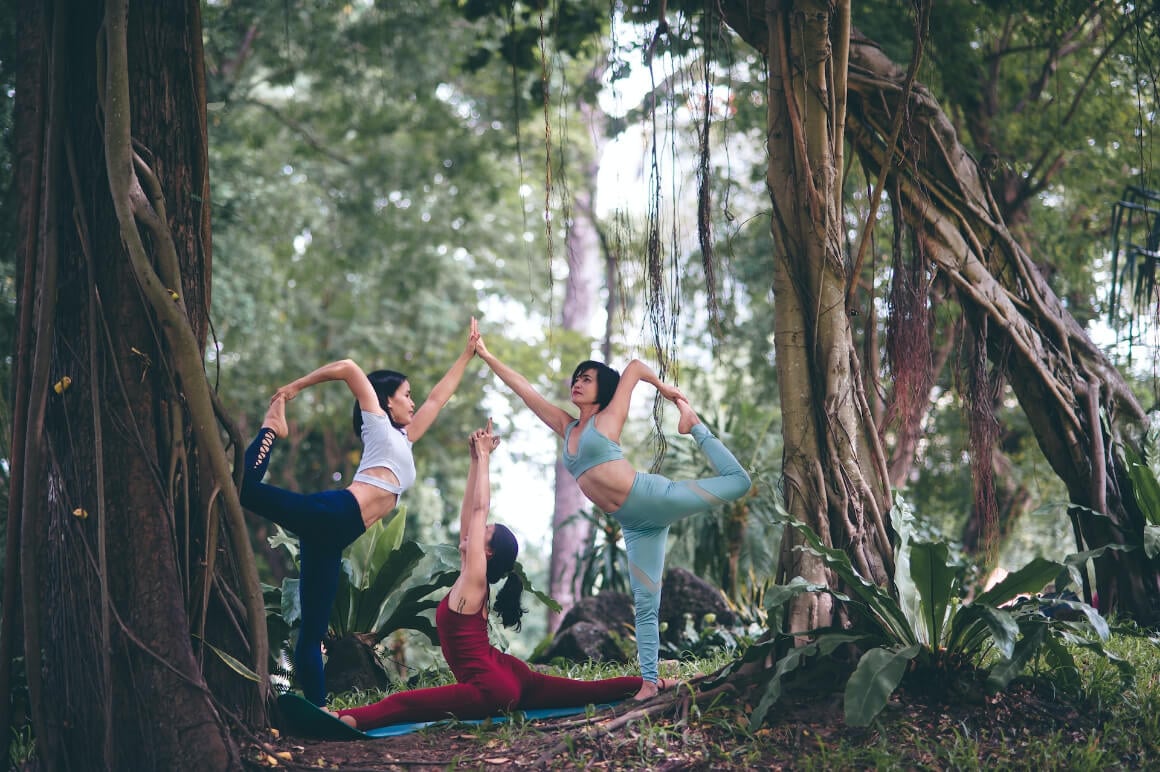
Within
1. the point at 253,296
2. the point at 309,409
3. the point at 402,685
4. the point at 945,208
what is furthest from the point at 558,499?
the point at 945,208

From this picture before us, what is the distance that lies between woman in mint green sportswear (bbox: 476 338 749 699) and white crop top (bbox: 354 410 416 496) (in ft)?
2.61

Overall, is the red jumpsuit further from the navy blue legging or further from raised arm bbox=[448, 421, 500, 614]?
the navy blue legging

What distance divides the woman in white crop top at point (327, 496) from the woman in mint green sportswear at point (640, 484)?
34.2 inches

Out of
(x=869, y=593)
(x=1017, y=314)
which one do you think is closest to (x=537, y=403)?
(x=869, y=593)

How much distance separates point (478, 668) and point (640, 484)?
110 cm

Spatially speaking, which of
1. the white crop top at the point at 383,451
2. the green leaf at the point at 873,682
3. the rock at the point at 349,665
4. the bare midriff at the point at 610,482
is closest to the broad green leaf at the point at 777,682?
the green leaf at the point at 873,682

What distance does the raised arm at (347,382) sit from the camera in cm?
459

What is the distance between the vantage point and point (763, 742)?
4.00m

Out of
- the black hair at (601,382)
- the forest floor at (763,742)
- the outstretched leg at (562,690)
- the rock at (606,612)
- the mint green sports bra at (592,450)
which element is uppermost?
the black hair at (601,382)

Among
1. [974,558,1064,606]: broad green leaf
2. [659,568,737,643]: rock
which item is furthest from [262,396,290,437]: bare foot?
[659,568,737,643]: rock

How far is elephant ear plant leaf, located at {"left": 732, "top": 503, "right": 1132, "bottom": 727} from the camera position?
13.1ft

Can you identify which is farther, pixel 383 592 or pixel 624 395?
pixel 383 592

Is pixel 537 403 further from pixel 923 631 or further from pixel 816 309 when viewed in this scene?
pixel 923 631

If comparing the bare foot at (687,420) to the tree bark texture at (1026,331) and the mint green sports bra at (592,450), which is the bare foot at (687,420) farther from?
the tree bark texture at (1026,331)
